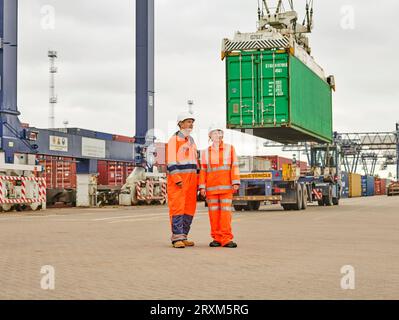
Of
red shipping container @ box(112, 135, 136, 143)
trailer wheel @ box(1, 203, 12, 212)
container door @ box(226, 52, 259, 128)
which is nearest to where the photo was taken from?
container door @ box(226, 52, 259, 128)

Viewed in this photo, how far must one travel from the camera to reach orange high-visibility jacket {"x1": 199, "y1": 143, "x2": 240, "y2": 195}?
9.58 meters

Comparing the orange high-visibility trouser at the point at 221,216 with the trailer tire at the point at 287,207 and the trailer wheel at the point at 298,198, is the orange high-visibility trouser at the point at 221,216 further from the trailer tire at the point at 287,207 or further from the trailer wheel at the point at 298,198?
the trailer tire at the point at 287,207

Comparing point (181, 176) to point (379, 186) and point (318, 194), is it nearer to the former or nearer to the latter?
point (318, 194)

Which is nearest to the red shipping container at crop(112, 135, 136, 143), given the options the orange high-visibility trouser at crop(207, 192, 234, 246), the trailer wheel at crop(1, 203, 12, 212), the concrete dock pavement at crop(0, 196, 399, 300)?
the trailer wheel at crop(1, 203, 12, 212)

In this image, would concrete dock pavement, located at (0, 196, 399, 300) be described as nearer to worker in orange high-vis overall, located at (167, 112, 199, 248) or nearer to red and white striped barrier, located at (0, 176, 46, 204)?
worker in orange high-vis overall, located at (167, 112, 199, 248)

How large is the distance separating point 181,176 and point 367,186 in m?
67.5

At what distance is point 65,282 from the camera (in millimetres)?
6199

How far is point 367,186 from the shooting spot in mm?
74312

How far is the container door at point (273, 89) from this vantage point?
74.0ft

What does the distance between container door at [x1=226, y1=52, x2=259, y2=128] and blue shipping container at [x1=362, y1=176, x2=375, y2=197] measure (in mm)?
52317

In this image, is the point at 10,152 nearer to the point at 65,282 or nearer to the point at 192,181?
the point at 192,181

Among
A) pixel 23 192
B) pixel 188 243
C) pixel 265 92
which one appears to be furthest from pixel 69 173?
pixel 188 243

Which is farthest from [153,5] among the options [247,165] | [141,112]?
[247,165]

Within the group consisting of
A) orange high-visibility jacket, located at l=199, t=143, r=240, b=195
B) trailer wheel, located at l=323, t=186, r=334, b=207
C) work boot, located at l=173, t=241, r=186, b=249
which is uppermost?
orange high-visibility jacket, located at l=199, t=143, r=240, b=195
